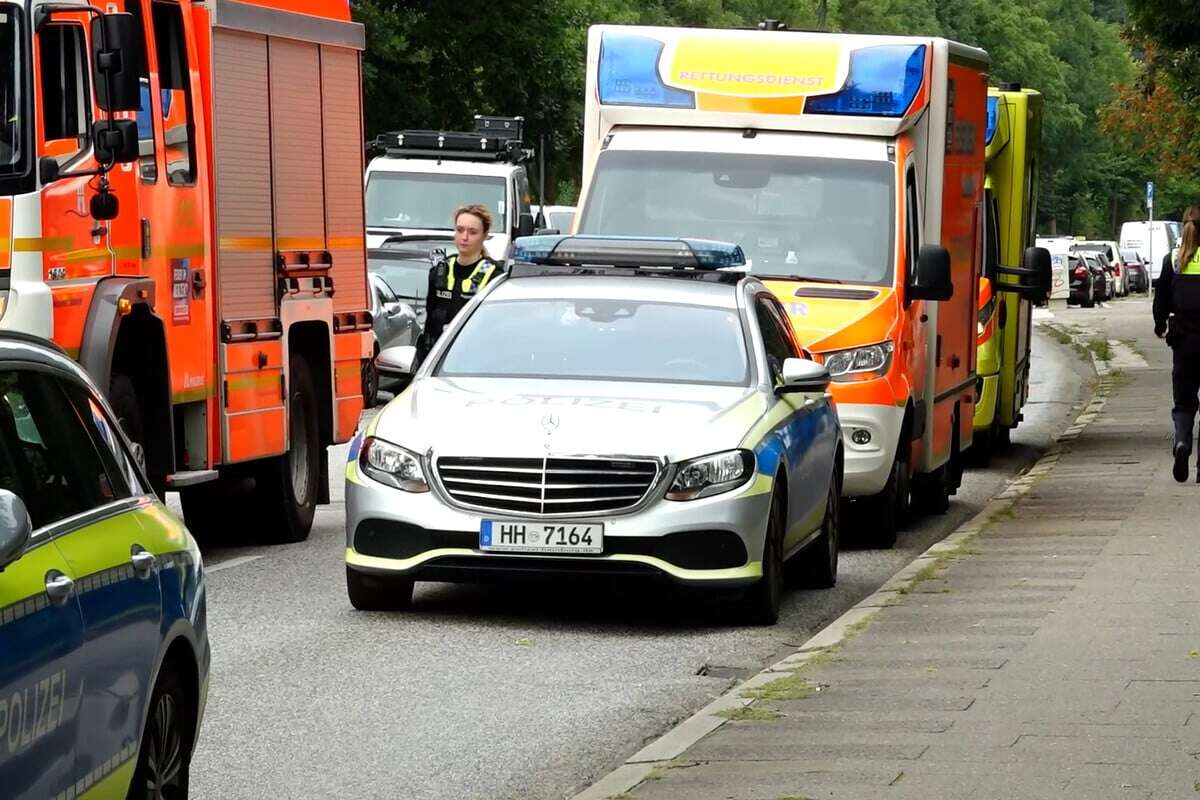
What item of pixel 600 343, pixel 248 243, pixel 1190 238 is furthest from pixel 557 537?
pixel 1190 238

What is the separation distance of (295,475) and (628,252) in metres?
3.27

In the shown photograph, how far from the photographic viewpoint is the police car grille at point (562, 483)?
34.9 feet

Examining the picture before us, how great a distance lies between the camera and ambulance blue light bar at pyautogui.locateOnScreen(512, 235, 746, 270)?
41.1ft

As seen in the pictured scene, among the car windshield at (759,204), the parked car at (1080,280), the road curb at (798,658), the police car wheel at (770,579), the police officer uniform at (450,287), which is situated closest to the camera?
the road curb at (798,658)

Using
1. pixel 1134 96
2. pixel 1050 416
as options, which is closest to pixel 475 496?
pixel 1050 416

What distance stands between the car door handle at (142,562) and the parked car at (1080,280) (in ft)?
224

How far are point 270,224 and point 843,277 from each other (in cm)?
340

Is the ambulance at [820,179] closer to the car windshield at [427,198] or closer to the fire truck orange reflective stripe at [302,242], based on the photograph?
the fire truck orange reflective stripe at [302,242]

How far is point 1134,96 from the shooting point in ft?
195

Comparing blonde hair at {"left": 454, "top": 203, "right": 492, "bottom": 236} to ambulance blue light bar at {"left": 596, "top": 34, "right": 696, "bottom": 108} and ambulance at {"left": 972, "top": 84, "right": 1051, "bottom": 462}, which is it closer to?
ambulance blue light bar at {"left": 596, "top": 34, "right": 696, "bottom": 108}

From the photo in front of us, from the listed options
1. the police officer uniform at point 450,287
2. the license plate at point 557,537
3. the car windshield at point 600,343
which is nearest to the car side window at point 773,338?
the car windshield at point 600,343

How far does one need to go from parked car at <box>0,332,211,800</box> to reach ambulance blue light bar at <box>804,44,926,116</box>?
9.54m

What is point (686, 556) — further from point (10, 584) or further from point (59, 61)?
point (10, 584)

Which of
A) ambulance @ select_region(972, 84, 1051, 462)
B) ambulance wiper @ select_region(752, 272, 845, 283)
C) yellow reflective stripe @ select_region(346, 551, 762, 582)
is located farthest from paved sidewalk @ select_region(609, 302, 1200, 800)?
ambulance @ select_region(972, 84, 1051, 462)
